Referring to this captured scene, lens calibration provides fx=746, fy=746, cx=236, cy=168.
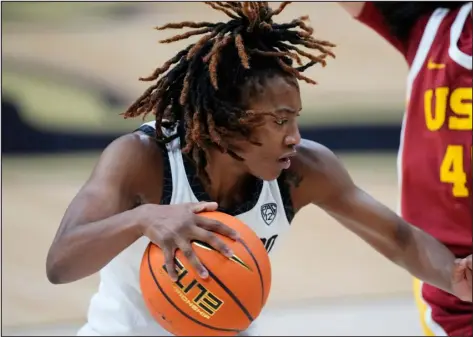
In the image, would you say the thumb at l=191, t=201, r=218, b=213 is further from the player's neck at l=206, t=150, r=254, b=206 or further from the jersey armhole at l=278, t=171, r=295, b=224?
the jersey armhole at l=278, t=171, r=295, b=224

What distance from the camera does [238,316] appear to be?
117 cm

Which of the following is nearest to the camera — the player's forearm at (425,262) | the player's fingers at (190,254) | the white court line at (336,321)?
the player's fingers at (190,254)

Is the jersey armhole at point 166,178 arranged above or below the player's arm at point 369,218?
above

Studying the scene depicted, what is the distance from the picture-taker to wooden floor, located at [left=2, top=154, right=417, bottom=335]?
2.31 m

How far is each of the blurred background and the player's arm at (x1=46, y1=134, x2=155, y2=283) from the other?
1.94 feet

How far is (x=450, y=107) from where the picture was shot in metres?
1.67

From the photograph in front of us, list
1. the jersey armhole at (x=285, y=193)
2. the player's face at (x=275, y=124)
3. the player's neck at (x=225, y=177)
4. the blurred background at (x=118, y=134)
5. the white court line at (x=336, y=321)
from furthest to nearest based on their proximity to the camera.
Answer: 1. the blurred background at (x=118, y=134)
2. the white court line at (x=336, y=321)
3. the jersey armhole at (x=285, y=193)
4. the player's neck at (x=225, y=177)
5. the player's face at (x=275, y=124)

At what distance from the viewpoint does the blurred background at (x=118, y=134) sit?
2352mm

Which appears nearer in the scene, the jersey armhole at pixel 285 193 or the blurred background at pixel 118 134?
the jersey armhole at pixel 285 193

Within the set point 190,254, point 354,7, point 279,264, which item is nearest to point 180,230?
point 190,254

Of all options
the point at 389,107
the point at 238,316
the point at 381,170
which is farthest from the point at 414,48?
the point at 389,107

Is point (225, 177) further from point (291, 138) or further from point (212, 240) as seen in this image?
Answer: point (212, 240)

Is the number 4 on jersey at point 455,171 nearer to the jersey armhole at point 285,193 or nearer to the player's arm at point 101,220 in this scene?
the jersey armhole at point 285,193

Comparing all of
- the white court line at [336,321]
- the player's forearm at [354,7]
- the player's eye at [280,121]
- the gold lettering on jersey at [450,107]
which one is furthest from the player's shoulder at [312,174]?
the white court line at [336,321]
